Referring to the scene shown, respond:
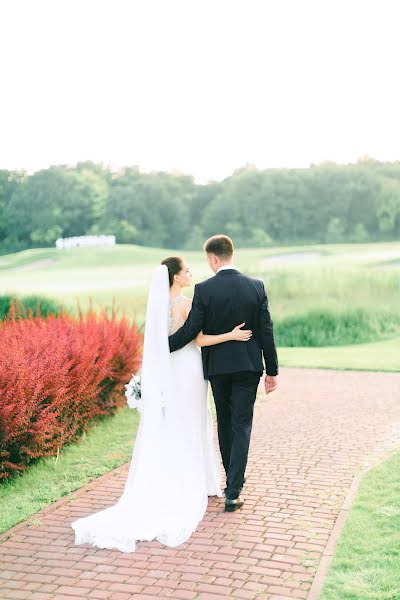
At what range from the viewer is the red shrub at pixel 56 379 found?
701cm

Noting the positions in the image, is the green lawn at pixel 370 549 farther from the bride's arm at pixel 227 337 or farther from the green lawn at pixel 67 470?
the green lawn at pixel 67 470

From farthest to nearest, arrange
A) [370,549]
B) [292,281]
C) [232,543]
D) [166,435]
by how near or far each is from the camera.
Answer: [292,281] → [166,435] → [232,543] → [370,549]

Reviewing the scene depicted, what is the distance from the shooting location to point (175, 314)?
585 centimetres

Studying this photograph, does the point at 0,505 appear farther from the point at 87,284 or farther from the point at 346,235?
the point at 346,235

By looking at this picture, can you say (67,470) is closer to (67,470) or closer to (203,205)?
(67,470)

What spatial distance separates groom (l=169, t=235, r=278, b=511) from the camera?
5.64 meters

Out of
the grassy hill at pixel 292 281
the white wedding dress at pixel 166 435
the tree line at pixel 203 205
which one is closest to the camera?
the white wedding dress at pixel 166 435

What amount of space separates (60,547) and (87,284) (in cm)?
2165

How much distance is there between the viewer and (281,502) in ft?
19.7

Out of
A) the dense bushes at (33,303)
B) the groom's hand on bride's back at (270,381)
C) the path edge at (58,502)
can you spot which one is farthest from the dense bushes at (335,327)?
the groom's hand on bride's back at (270,381)

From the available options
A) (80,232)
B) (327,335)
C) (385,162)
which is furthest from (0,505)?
(385,162)

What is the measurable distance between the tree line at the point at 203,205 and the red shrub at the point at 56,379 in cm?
1771

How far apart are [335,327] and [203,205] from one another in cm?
1139

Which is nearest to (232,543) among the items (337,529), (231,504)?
(231,504)
